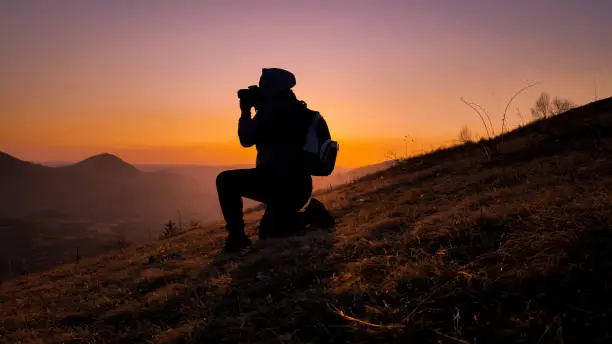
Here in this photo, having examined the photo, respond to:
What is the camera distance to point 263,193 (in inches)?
234

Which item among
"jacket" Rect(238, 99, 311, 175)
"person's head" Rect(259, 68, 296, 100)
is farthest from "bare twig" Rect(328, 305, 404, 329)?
"person's head" Rect(259, 68, 296, 100)

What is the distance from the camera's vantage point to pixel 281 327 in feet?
8.96

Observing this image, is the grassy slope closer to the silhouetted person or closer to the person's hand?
the silhouetted person

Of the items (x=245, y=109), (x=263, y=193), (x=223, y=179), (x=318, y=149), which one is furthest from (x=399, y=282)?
(x=245, y=109)

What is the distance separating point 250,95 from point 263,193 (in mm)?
1373

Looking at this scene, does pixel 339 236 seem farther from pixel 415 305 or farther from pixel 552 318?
pixel 552 318

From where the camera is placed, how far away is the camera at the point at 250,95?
5.81 m

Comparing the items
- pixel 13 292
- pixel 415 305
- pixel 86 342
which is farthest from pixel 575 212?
pixel 13 292

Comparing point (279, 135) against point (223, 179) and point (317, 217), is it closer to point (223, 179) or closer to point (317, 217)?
point (223, 179)

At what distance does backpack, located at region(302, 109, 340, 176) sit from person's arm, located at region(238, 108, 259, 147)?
71 centimetres

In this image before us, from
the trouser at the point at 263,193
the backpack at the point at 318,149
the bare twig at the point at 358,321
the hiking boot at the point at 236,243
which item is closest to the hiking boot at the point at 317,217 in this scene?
the trouser at the point at 263,193

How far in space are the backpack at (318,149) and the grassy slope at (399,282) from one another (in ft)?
2.97

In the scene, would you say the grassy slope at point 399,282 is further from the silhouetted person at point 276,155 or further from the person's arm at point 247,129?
the person's arm at point 247,129

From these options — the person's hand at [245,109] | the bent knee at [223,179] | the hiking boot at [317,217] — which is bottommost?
the hiking boot at [317,217]
